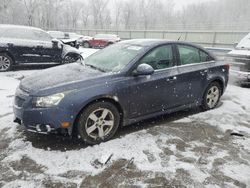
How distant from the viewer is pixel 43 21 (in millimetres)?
59844

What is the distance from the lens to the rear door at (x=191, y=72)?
522cm

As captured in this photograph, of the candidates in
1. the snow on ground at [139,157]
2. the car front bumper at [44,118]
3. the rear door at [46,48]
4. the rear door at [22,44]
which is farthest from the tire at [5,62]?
the car front bumper at [44,118]

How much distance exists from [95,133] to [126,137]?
0.57m

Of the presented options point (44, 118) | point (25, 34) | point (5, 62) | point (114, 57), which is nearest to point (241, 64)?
point (114, 57)

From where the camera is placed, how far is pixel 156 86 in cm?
474

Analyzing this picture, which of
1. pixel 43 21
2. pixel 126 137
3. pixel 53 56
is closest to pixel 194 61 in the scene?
pixel 126 137

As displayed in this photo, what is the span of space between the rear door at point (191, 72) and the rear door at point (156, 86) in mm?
189

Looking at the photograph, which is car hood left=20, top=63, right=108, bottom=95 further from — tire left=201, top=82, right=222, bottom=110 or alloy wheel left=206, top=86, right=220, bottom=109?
alloy wheel left=206, top=86, right=220, bottom=109

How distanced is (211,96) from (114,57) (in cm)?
249

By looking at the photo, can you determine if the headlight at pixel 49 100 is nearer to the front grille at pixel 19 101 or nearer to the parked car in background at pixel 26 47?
the front grille at pixel 19 101

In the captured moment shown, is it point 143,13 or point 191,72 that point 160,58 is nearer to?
point 191,72

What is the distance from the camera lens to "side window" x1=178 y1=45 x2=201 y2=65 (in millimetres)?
5316

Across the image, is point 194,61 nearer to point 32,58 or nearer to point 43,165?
point 43,165

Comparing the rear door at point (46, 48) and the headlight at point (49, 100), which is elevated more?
the rear door at point (46, 48)
